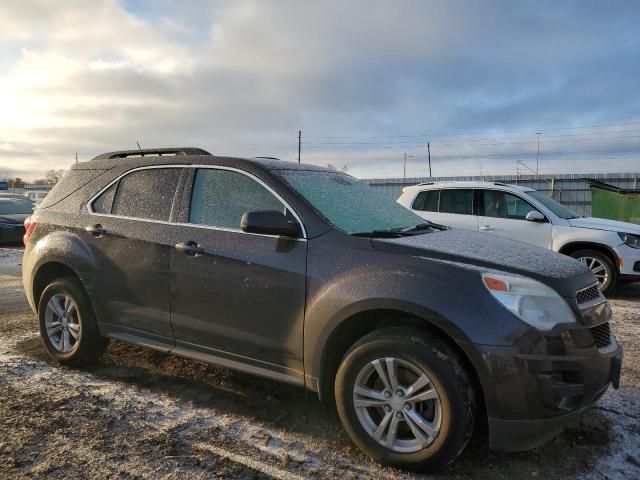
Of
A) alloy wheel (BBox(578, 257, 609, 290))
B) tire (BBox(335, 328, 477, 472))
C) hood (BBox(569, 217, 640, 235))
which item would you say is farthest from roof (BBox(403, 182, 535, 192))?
tire (BBox(335, 328, 477, 472))

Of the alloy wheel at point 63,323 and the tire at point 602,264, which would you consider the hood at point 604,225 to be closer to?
the tire at point 602,264

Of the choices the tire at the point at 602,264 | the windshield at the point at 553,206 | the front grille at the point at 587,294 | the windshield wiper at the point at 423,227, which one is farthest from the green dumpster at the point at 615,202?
the front grille at the point at 587,294

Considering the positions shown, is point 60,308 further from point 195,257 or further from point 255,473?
point 255,473

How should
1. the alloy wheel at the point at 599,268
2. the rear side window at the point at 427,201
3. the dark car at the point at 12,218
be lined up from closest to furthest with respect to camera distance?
the alloy wheel at the point at 599,268 → the rear side window at the point at 427,201 → the dark car at the point at 12,218

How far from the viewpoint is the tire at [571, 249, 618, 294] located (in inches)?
320

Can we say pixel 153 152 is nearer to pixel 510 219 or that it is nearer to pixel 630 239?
pixel 510 219

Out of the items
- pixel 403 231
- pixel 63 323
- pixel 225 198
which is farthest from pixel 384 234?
pixel 63 323

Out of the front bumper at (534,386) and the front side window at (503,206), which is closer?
the front bumper at (534,386)

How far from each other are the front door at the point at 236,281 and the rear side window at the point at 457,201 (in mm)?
6123

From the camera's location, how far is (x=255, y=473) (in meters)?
2.87

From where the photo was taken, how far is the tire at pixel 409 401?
8.94ft

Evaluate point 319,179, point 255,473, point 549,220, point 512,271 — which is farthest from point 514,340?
point 549,220

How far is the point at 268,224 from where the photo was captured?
3.23 metres

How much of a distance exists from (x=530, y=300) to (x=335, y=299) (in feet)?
3.44
